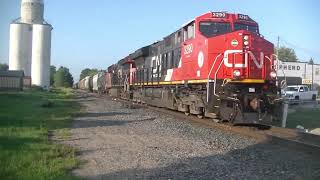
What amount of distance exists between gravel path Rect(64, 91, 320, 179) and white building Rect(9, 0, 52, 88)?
72.4 metres

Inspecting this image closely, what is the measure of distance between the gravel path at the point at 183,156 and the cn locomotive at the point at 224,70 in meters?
1.15

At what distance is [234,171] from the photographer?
834 centimetres

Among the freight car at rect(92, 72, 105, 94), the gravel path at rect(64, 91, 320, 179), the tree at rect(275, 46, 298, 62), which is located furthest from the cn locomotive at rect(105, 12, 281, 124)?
the tree at rect(275, 46, 298, 62)

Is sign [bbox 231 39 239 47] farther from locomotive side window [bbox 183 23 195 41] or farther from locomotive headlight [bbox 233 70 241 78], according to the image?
locomotive side window [bbox 183 23 195 41]

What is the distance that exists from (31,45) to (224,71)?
77.1 metres

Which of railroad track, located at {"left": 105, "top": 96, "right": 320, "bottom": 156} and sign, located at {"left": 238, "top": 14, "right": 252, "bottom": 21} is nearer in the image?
railroad track, located at {"left": 105, "top": 96, "right": 320, "bottom": 156}

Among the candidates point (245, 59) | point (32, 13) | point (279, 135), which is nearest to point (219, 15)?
point (245, 59)

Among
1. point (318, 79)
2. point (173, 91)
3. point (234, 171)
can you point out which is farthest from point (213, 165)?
point (318, 79)

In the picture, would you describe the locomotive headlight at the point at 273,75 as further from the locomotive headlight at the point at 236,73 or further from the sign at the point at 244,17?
the sign at the point at 244,17

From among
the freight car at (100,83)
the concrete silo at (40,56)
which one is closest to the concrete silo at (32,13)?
the concrete silo at (40,56)

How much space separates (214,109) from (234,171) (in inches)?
270

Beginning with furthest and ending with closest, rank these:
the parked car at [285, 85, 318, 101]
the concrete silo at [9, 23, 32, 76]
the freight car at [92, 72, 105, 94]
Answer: the concrete silo at [9, 23, 32, 76]
the freight car at [92, 72, 105, 94]
the parked car at [285, 85, 318, 101]

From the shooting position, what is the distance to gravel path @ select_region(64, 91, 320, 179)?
26.8ft

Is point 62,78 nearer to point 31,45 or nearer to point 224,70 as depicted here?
point 31,45
